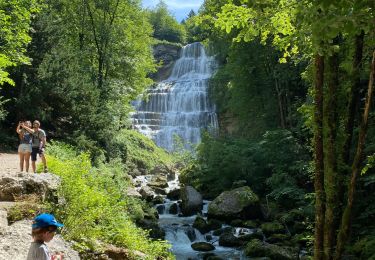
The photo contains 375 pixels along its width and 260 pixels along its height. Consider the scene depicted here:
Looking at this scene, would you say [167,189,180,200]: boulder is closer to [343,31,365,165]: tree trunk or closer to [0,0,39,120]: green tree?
[0,0,39,120]: green tree

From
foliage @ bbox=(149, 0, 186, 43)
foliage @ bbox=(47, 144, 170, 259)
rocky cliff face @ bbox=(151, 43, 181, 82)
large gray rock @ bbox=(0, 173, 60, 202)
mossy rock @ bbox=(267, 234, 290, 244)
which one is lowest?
mossy rock @ bbox=(267, 234, 290, 244)

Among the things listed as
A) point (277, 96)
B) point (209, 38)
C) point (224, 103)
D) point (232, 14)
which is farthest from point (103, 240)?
point (224, 103)

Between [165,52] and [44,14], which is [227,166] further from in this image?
[165,52]

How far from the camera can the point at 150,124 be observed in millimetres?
39594

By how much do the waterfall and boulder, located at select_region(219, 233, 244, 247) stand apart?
2035 centimetres

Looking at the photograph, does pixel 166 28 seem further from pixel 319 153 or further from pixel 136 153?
pixel 319 153

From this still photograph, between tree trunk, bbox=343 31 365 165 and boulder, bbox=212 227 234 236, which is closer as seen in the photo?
tree trunk, bbox=343 31 365 165

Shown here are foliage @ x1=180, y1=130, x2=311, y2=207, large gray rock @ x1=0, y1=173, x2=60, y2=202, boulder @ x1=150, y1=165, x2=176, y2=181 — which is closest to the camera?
large gray rock @ x1=0, y1=173, x2=60, y2=202

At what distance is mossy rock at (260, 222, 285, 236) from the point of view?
15.7 m

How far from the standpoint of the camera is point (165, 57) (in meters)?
57.0

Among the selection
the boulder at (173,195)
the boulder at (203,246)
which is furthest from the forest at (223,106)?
the boulder at (203,246)

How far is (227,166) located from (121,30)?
34.1 feet

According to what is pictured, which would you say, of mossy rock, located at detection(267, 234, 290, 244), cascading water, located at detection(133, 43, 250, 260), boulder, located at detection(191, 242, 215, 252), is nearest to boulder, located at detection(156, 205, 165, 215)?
boulder, located at detection(191, 242, 215, 252)

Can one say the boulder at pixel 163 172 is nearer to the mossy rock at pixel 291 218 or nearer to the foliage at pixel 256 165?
the foliage at pixel 256 165
